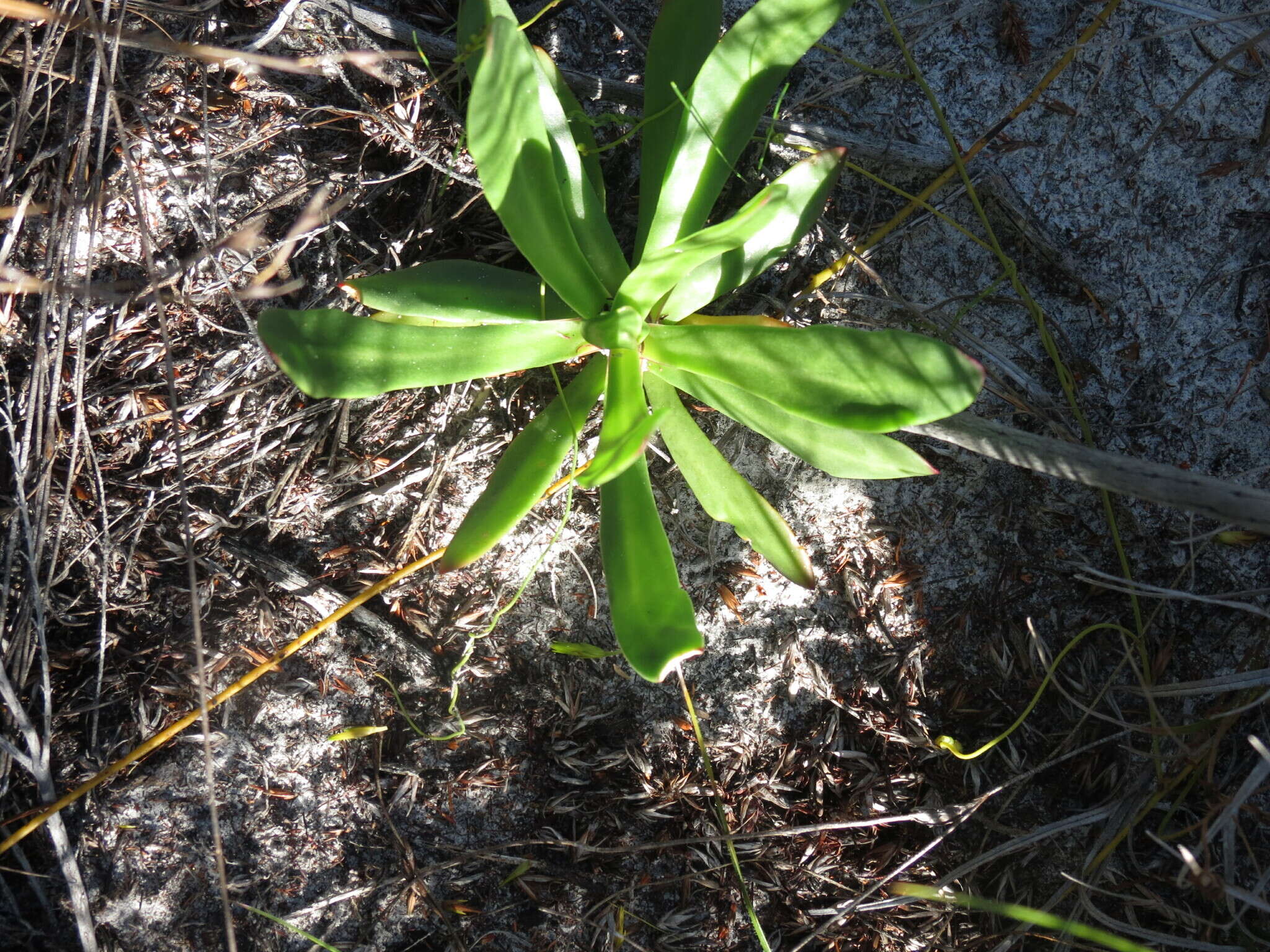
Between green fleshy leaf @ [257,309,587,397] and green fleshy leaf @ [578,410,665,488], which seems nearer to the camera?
green fleshy leaf @ [578,410,665,488]

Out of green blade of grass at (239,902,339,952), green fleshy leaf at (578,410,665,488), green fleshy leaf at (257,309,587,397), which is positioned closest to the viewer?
green fleshy leaf at (578,410,665,488)

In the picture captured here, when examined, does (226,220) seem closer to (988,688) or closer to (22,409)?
(22,409)

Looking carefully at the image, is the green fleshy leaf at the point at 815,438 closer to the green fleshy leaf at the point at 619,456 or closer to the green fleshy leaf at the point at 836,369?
the green fleshy leaf at the point at 836,369

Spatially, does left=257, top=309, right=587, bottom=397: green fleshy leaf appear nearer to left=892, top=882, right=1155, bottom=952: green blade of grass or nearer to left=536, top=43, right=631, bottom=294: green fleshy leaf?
left=536, top=43, right=631, bottom=294: green fleshy leaf

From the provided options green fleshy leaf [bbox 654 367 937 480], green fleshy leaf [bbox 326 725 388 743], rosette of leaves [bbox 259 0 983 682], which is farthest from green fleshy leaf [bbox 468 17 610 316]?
green fleshy leaf [bbox 326 725 388 743]

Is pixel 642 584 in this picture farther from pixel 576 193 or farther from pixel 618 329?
pixel 576 193

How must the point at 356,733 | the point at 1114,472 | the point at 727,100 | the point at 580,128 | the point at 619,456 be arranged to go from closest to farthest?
the point at 619,456
the point at 1114,472
the point at 727,100
the point at 580,128
the point at 356,733

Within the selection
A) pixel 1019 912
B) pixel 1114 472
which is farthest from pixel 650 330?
pixel 1019 912
